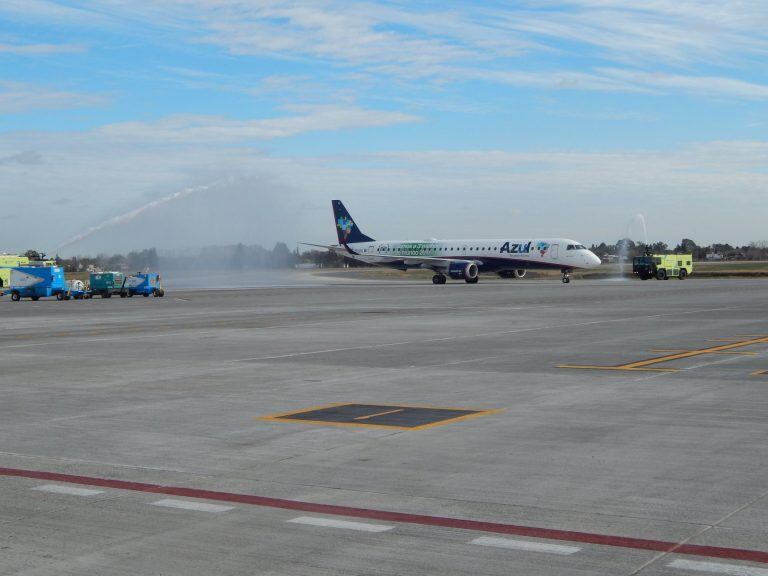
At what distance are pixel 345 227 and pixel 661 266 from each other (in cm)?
3535

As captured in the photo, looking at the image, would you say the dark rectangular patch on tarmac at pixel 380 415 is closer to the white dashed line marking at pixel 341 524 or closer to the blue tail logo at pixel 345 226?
the white dashed line marking at pixel 341 524

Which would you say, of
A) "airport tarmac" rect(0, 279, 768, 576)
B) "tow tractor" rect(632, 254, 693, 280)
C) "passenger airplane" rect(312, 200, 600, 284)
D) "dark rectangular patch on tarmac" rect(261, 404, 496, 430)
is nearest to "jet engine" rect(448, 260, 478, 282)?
"passenger airplane" rect(312, 200, 600, 284)

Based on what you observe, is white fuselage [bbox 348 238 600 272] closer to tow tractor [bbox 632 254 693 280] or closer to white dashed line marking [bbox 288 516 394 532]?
tow tractor [bbox 632 254 693 280]

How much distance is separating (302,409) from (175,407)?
228 cm

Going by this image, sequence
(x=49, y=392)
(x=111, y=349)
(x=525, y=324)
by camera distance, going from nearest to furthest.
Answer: (x=49, y=392), (x=111, y=349), (x=525, y=324)

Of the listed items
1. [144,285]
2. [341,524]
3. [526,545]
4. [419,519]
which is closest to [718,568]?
[526,545]

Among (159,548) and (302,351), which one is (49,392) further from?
(159,548)

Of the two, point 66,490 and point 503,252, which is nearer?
point 66,490

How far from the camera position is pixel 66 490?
10.7 meters

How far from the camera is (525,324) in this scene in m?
38.1

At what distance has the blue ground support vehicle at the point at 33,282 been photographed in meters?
71.2

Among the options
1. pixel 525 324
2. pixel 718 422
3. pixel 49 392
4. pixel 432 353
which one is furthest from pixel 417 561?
pixel 525 324

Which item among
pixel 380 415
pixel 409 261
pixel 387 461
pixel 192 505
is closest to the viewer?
pixel 192 505

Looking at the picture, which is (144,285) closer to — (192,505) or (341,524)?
(192,505)
